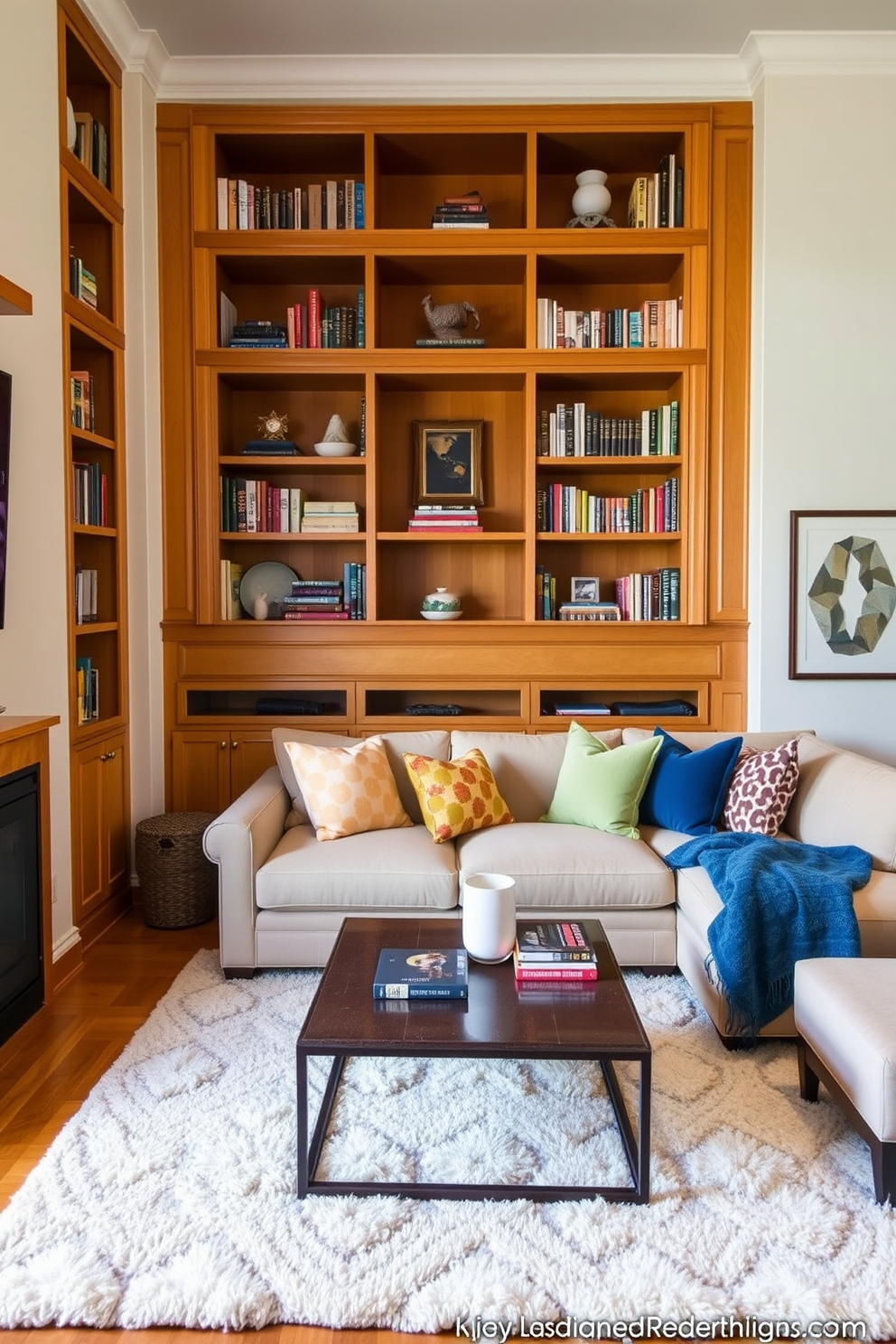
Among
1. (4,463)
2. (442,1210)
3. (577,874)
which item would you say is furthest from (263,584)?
(442,1210)

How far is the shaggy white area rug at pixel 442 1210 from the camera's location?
1.61m

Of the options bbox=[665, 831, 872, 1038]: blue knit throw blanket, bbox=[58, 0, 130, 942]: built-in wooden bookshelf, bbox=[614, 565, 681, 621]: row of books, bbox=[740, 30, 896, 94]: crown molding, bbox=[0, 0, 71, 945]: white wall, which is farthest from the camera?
bbox=[614, 565, 681, 621]: row of books

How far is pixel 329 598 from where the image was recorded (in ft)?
13.5

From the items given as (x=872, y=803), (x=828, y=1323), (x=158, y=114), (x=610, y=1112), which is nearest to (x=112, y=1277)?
(x=610, y=1112)

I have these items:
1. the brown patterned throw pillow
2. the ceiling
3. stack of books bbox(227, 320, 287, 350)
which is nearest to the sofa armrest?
the brown patterned throw pillow

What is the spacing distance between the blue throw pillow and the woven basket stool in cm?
173

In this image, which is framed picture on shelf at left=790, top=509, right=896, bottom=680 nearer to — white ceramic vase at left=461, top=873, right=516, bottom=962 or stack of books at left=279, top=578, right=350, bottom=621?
stack of books at left=279, top=578, right=350, bottom=621

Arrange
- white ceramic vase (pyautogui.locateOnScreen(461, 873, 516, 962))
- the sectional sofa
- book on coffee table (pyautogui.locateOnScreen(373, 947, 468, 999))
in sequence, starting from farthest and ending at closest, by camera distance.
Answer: the sectional sofa, white ceramic vase (pyautogui.locateOnScreen(461, 873, 516, 962)), book on coffee table (pyautogui.locateOnScreen(373, 947, 468, 999))

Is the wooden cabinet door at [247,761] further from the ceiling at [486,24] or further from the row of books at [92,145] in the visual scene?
the ceiling at [486,24]

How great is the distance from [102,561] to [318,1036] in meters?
2.47

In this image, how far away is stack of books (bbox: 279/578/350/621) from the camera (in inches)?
161

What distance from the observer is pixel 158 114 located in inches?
153

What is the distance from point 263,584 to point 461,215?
1.84m

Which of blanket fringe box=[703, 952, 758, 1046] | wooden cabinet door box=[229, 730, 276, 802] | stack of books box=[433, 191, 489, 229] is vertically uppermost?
stack of books box=[433, 191, 489, 229]
